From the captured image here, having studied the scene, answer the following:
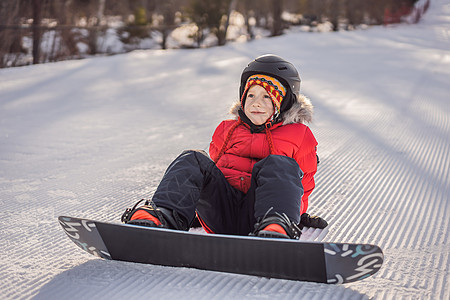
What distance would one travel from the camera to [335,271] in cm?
132

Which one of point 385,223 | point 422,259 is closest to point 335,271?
point 422,259

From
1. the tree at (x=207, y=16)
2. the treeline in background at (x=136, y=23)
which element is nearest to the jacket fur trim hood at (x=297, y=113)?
the treeline in background at (x=136, y=23)

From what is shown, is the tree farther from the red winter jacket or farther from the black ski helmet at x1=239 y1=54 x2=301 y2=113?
the red winter jacket

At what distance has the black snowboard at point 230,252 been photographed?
1258mm

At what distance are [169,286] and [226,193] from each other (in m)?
0.48

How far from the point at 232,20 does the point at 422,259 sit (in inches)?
919

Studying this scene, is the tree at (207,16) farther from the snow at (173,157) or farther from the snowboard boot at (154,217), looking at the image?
the snowboard boot at (154,217)

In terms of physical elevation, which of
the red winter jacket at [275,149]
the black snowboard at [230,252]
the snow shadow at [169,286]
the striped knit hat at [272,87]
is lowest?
the snow shadow at [169,286]

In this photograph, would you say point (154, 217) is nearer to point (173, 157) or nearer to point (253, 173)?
point (253, 173)

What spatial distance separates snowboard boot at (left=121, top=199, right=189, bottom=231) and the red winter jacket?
1.17 feet

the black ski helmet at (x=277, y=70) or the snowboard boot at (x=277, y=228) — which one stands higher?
the black ski helmet at (x=277, y=70)

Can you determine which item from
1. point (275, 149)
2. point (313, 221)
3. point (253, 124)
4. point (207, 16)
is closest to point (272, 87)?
point (253, 124)

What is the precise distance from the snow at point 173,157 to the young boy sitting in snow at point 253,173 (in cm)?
20

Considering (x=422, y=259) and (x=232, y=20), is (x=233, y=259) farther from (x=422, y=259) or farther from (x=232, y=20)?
(x=232, y=20)
